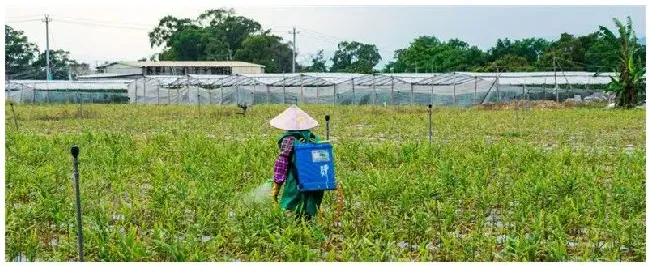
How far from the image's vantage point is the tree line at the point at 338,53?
126 ft

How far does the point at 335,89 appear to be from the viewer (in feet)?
104

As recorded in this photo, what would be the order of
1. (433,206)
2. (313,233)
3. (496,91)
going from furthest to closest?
1. (496,91)
2. (433,206)
3. (313,233)

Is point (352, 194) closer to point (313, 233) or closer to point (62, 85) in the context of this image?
point (313, 233)

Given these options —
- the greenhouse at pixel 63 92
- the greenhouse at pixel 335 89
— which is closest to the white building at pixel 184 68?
the greenhouse at pixel 63 92

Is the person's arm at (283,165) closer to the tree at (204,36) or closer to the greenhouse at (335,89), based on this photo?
the greenhouse at (335,89)

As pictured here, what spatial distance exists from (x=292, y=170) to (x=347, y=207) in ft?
2.70

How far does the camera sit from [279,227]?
190 inches

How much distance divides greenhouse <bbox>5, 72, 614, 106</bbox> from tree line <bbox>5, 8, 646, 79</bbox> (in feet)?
15.1

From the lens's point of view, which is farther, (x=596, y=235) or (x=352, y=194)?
(x=352, y=194)

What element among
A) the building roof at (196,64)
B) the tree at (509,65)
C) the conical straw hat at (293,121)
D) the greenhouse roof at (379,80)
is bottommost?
the conical straw hat at (293,121)

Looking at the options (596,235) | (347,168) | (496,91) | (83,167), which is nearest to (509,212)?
(596,235)

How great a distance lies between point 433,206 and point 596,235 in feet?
3.96

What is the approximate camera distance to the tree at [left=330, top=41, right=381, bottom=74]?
54125mm
